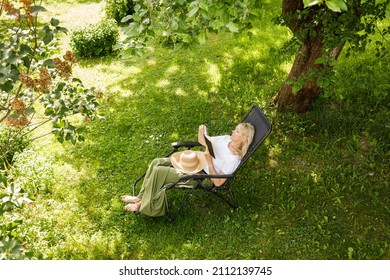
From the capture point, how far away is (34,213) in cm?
555

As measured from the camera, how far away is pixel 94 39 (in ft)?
29.9

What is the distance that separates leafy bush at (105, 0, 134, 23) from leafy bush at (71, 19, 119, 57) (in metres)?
1.13

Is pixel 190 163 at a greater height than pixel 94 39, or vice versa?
pixel 190 163

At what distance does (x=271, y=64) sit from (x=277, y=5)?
2705 millimetres

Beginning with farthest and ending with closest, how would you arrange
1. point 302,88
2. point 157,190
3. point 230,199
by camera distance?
1. point 302,88
2. point 230,199
3. point 157,190

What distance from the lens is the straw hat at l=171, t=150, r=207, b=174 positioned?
17.7ft

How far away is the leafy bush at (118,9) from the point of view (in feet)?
34.0

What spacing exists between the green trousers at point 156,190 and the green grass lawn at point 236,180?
9.5 inches

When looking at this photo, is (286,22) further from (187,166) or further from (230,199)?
(230,199)

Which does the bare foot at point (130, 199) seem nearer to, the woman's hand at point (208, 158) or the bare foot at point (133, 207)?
the bare foot at point (133, 207)

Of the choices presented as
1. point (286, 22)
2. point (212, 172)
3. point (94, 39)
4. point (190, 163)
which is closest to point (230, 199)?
point (212, 172)

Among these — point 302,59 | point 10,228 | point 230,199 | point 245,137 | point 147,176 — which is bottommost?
point 230,199

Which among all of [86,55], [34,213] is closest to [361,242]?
[34,213]

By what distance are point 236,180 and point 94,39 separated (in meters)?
5.06
